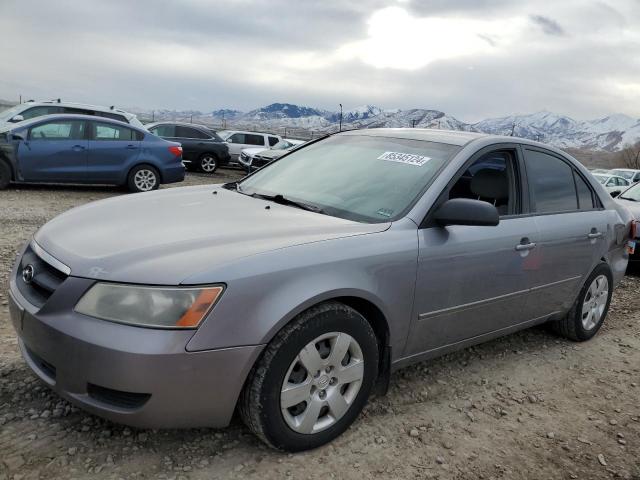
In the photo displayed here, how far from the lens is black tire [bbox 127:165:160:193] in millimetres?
10500

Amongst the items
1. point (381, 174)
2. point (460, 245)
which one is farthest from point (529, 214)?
point (381, 174)

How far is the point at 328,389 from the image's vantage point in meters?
2.65

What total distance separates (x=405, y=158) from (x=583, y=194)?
181 cm

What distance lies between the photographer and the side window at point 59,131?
9.37 m

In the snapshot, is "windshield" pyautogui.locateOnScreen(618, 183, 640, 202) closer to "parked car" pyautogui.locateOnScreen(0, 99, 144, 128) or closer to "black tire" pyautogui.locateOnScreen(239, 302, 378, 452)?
"black tire" pyautogui.locateOnScreen(239, 302, 378, 452)

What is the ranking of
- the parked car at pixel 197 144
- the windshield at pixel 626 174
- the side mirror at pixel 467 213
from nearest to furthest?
the side mirror at pixel 467 213, the parked car at pixel 197 144, the windshield at pixel 626 174

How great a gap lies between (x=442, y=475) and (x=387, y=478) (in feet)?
0.94

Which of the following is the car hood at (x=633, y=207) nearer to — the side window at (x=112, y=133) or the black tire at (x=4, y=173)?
the side window at (x=112, y=133)

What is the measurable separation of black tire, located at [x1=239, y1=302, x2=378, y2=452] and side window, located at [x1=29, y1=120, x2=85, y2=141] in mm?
8578

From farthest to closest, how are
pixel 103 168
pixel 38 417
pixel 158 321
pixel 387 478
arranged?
1. pixel 103 168
2. pixel 38 417
3. pixel 387 478
4. pixel 158 321

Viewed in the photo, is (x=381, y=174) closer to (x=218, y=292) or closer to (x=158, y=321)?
(x=218, y=292)

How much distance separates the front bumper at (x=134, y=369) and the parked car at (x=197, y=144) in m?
14.7

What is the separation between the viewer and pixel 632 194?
8.26 metres

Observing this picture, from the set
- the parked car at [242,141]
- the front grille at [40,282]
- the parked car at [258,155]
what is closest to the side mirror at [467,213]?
the front grille at [40,282]
